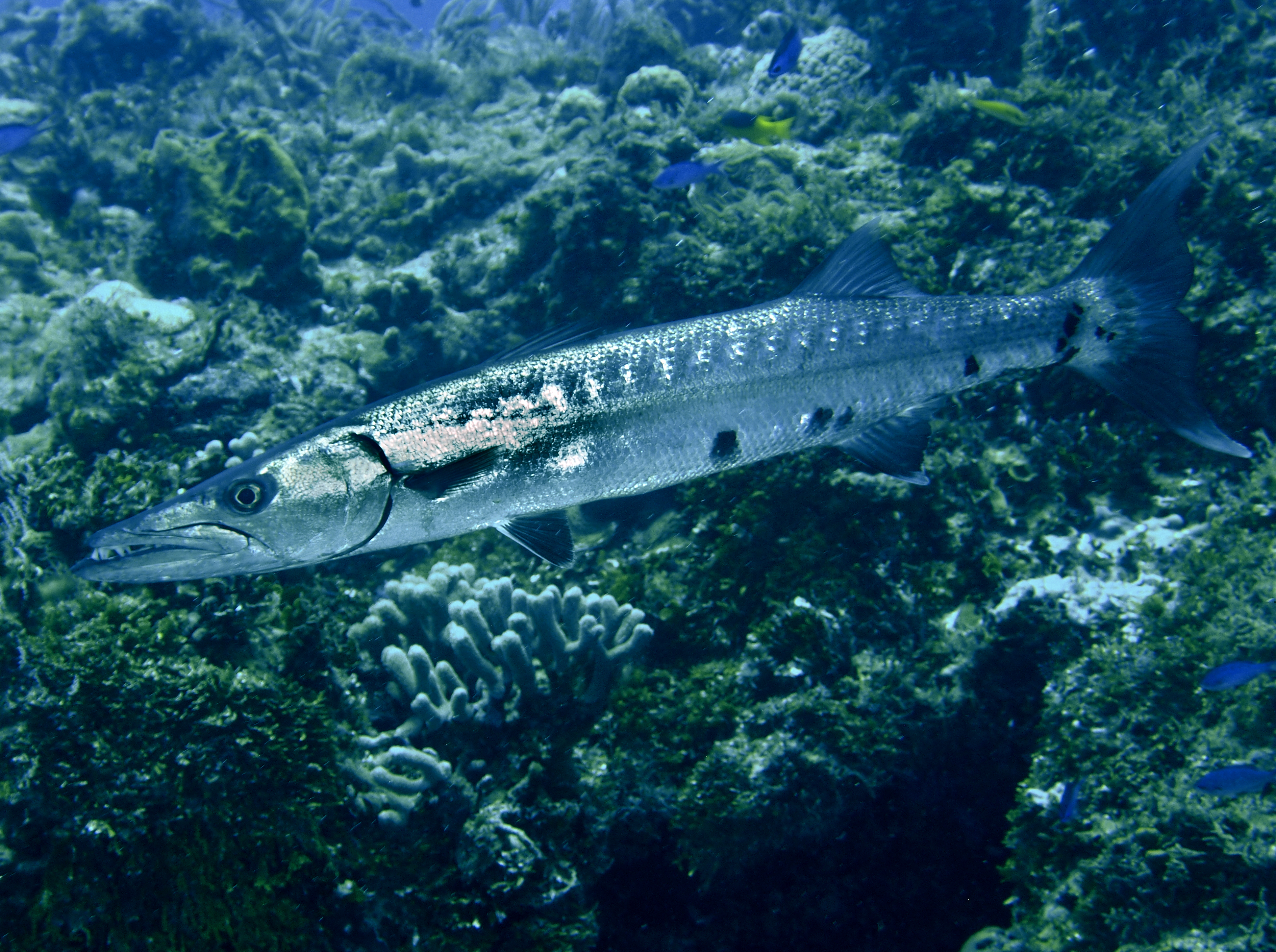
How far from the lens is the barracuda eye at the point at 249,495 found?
2.14 metres

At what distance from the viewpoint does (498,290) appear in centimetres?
609

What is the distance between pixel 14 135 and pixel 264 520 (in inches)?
412

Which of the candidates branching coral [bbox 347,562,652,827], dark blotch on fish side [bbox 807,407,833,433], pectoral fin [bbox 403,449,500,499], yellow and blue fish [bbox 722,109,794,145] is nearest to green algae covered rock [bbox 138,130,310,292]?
branching coral [bbox 347,562,652,827]

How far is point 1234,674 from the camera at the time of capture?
9.70 feet

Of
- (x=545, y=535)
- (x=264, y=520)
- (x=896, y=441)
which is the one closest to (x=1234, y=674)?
(x=896, y=441)

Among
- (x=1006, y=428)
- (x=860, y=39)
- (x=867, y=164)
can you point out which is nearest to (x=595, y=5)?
(x=860, y=39)

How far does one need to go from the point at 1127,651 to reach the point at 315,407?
6675 millimetres

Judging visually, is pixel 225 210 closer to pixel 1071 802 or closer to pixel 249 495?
pixel 249 495

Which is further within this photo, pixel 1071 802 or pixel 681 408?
pixel 1071 802

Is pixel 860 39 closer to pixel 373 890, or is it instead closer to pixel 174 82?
pixel 373 890

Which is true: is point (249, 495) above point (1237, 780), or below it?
above

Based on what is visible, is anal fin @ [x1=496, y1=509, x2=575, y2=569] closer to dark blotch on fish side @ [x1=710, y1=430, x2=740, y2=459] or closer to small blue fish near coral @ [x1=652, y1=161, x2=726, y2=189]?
dark blotch on fish side @ [x1=710, y1=430, x2=740, y2=459]

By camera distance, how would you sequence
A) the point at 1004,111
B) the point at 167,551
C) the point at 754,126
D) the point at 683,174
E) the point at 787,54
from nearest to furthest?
the point at 167,551 < the point at 683,174 < the point at 1004,111 < the point at 754,126 < the point at 787,54

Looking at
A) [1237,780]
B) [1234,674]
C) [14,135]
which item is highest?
[14,135]
